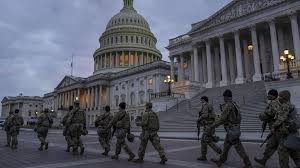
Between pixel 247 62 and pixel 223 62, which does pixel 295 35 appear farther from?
pixel 223 62

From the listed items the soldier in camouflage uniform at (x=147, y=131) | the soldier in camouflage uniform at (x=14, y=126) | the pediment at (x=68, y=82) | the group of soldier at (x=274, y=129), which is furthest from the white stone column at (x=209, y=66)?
the pediment at (x=68, y=82)

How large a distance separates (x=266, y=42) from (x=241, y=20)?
5650 millimetres

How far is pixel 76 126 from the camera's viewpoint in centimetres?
1181

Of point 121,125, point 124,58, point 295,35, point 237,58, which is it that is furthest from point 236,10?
point 124,58

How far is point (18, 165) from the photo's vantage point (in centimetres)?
874

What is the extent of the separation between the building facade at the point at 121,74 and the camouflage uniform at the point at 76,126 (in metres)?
52.9

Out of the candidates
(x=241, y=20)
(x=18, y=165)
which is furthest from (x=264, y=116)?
(x=241, y=20)

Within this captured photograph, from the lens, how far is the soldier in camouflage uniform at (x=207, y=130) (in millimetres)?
9039

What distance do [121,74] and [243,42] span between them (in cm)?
4211

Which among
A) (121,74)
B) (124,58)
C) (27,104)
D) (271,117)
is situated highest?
(124,58)

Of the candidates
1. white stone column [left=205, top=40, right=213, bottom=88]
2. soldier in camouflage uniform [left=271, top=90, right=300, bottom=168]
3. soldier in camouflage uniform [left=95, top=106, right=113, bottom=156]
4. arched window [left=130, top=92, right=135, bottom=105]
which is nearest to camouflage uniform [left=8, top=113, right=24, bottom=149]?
soldier in camouflage uniform [left=95, top=106, right=113, bottom=156]

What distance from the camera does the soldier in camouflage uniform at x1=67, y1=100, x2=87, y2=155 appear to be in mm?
11750

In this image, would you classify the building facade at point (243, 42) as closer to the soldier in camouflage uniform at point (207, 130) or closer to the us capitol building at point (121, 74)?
the us capitol building at point (121, 74)

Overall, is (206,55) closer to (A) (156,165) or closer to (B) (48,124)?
(B) (48,124)
